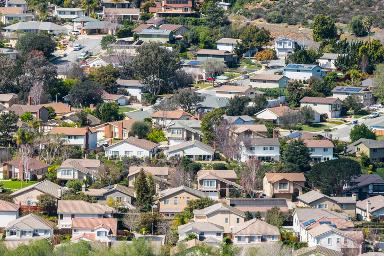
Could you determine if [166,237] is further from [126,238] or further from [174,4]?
[174,4]

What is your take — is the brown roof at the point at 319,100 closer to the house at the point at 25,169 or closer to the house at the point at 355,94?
the house at the point at 355,94

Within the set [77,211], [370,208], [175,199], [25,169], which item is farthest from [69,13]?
[370,208]

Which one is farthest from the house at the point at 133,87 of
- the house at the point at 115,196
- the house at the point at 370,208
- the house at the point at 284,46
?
the house at the point at 370,208

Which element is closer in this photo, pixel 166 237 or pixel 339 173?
pixel 166 237

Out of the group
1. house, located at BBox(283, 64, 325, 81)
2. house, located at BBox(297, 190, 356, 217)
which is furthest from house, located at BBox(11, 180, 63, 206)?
house, located at BBox(283, 64, 325, 81)

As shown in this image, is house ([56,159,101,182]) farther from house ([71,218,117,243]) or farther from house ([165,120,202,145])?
house ([165,120,202,145])

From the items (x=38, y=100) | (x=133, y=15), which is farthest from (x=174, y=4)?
(x=38, y=100)
